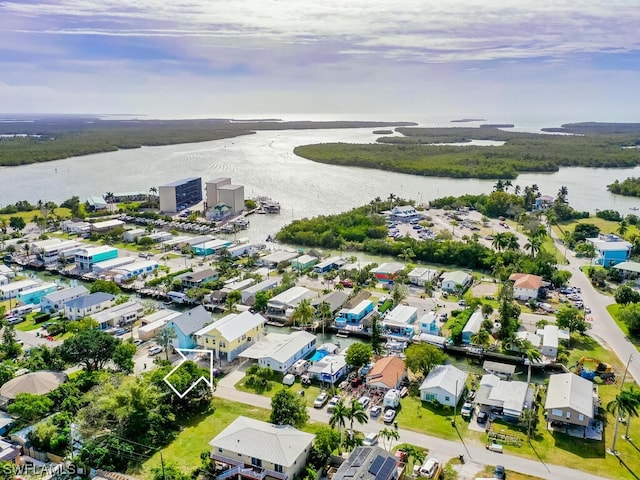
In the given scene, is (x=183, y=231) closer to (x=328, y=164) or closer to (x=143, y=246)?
(x=143, y=246)

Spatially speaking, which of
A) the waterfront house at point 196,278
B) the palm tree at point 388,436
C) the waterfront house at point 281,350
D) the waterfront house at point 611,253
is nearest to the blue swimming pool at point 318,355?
the waterfront house at point 281,350

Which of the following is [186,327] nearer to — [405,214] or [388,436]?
[388,436]

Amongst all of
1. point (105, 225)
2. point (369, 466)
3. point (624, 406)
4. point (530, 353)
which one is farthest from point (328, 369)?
point (105, 225)

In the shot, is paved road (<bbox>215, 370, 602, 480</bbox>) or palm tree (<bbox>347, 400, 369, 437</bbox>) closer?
paved road (<bbox>215, 370, 602, 480</bbox>)

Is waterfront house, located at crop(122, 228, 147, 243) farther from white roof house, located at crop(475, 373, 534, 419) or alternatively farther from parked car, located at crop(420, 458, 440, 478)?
parked car, located at crop(420, 458, 440, 478)

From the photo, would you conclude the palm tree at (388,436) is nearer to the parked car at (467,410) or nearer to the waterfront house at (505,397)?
the parked car at (467,410)

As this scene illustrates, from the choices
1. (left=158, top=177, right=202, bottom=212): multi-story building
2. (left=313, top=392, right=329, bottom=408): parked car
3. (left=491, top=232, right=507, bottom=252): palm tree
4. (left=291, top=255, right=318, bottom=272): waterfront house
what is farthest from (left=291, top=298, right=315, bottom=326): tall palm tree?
(left=158, top=177, right=202, bottom=212): multi-story building
